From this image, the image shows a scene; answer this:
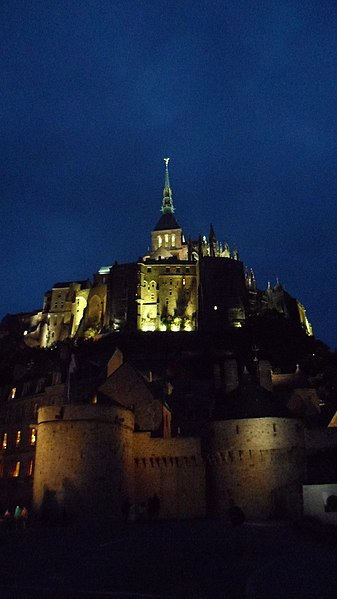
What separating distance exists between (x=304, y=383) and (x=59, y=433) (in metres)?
34.0

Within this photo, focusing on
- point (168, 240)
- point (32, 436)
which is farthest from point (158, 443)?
point (168, 240)

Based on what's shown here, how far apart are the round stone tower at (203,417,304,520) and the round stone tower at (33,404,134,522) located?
298 inches

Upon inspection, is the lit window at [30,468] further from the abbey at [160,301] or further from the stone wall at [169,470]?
the abbey at [160,301]

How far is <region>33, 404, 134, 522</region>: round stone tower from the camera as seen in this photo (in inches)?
1497

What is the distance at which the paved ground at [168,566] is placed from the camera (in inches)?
542

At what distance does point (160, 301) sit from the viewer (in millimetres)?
122625

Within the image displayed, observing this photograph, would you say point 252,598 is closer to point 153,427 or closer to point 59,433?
point 59,433

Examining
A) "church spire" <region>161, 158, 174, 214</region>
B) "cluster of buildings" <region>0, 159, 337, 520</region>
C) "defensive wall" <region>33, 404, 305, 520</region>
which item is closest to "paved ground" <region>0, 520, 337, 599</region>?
"defensive wall" <region>33, 404, 305, 520</region>

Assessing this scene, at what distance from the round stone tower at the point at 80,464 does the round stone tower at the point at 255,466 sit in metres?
7.57

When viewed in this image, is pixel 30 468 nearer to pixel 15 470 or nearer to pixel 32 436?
pixel 15 470

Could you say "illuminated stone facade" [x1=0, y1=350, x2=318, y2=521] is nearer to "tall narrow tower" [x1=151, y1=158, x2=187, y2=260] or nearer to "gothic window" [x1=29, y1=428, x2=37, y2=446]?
"gothic window" [x1=29, y1=428, x2=37, y2=446]

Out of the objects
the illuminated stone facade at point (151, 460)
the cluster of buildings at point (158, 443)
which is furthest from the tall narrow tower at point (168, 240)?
the illuminated stone facade at point (151, 460)

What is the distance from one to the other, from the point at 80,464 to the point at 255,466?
1407cm

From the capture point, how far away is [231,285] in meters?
118
